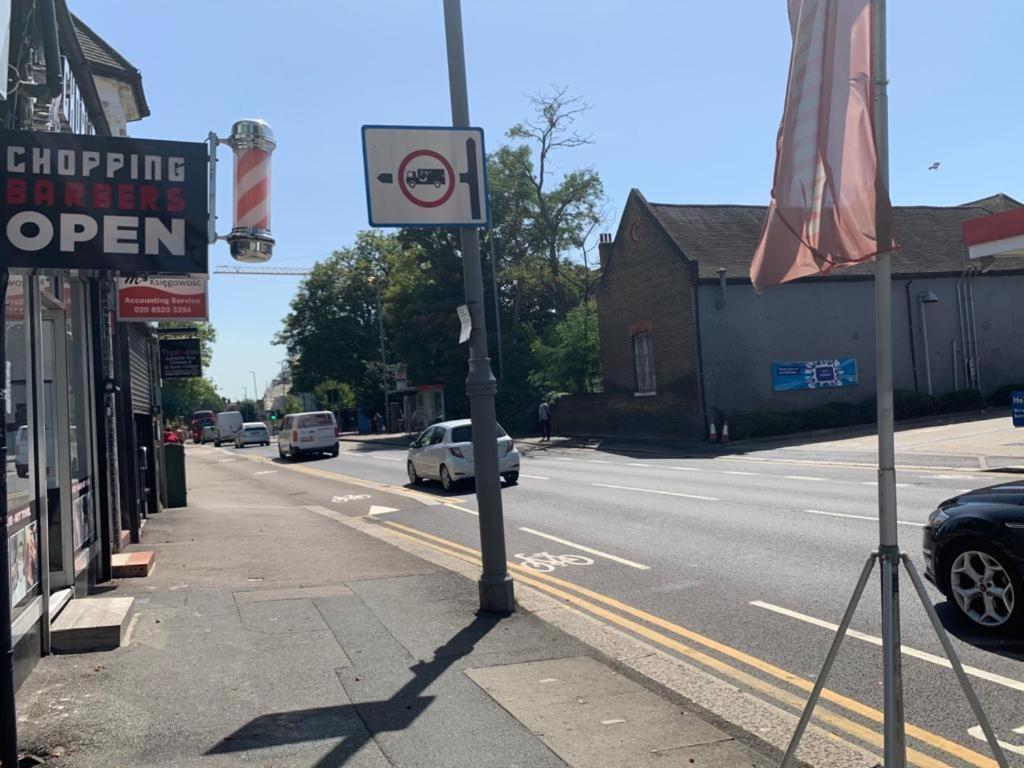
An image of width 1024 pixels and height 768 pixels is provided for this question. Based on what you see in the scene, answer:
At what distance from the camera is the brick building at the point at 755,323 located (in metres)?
32.3

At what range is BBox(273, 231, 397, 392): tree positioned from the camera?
242ft

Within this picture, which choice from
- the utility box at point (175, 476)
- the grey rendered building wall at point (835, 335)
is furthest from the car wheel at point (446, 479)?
the grey rendered building wall at point (835, 335)

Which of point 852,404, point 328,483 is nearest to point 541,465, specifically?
point 328,483

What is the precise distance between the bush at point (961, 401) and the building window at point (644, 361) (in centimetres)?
1019

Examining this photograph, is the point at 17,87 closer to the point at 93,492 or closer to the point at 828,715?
the point at 93,492

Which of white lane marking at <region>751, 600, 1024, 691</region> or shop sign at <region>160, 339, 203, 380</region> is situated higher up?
shop sign at <region>160, 339, 203, 380</region>

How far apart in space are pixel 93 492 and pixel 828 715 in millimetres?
6597

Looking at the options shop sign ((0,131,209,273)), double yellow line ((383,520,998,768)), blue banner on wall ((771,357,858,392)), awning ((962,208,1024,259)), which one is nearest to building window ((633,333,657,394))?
blue banner on wall ((771,357,858,392))

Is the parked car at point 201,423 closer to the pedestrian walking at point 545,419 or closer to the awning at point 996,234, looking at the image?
the pedestrian walking at point 545,419

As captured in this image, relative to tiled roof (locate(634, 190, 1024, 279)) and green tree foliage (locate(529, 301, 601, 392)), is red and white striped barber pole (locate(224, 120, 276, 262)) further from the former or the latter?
green tree foliage (locate(529, 301, 601, 392))

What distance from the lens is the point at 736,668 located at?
6.17m

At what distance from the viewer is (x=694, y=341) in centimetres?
3197

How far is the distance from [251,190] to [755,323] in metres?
29.3

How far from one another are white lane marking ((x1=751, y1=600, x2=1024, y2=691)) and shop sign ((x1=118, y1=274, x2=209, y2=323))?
820cm
